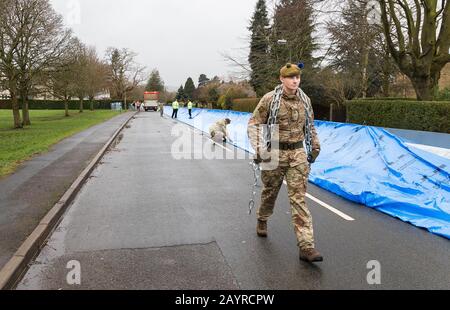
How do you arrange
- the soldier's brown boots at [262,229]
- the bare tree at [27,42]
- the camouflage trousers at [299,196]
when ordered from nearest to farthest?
the camouflage trousers at [299,196] < the soldier's brown boots at [262,229] < the bare tree at [27,42]

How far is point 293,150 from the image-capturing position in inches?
190

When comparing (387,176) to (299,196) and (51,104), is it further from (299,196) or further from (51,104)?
(51,104)

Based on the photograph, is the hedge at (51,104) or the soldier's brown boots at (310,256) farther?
the hedge at (51,104)

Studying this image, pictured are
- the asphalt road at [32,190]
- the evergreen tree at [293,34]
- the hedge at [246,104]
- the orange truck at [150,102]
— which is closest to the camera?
the asphalt road at [32,190]

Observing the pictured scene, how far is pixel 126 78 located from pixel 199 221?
89577 millimetres

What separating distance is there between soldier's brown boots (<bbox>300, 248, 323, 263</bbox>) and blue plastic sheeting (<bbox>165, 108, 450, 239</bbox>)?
2035 mm

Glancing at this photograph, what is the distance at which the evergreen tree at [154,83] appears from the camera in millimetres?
108125

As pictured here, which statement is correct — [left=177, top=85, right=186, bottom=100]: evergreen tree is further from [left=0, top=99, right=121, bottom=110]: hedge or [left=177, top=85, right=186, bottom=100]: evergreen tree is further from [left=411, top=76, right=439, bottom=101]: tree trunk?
[left=411, top=76, right=439, bottom=101]: tree trunk

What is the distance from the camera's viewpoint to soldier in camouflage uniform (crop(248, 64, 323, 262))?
4656 mm

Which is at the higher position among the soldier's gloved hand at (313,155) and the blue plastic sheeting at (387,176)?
the soldier's gloved hand at (313,155)

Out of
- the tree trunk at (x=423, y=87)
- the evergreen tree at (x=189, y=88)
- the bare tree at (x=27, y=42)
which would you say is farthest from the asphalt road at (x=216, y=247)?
the evergreen tree at (x=189, y=88)

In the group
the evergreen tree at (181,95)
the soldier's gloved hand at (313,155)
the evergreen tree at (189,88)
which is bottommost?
the soldier's gloved hand at (313,155)

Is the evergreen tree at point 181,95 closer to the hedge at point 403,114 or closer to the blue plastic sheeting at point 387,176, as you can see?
the hedge at point 403,114

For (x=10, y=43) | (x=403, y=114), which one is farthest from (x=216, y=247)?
(x=10, y=43)
